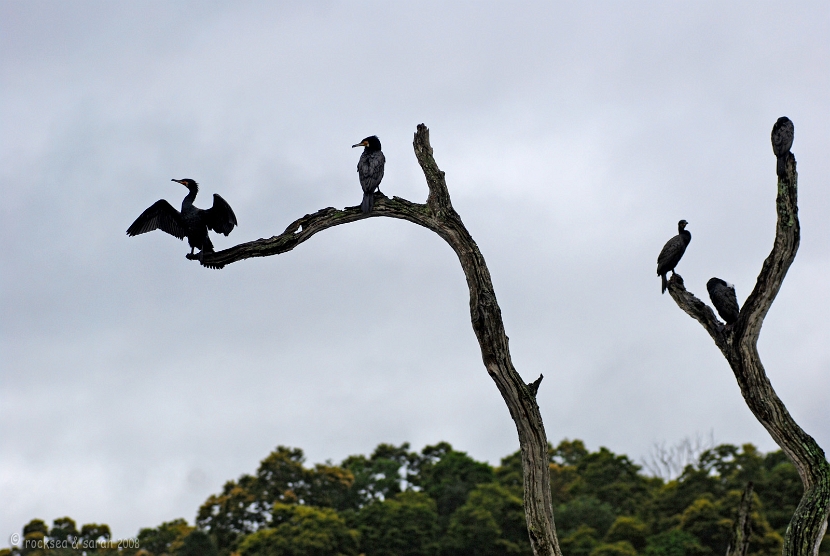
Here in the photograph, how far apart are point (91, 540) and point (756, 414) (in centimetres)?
1772

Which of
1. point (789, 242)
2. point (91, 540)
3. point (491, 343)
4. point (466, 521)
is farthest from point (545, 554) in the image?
point (91, 540)

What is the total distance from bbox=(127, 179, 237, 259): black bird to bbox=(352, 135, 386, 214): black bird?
1.39m

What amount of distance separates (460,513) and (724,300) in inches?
595

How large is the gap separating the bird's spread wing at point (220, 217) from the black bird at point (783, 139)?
522 cm

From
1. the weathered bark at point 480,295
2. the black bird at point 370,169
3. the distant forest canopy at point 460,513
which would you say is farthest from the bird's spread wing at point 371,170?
the distant forest canopy at point 460,513

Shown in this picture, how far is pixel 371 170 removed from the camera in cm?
888

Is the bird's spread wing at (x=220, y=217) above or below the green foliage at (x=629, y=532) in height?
above

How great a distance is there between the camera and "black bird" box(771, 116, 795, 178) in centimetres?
855

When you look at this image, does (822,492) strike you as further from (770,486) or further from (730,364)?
(770,486)

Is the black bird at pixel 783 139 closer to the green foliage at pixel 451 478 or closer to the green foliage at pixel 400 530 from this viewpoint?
the green foliage at pixel 400 530

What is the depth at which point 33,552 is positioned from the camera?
21.5 metres

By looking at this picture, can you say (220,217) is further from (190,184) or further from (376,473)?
(376,473)

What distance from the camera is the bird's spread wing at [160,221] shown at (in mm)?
9273

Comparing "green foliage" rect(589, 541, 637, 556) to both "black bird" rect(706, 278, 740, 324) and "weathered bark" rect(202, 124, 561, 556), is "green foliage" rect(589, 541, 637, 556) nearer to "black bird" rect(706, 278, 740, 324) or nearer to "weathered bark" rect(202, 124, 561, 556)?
"black bird" rect(706, 278, 740, 324)
